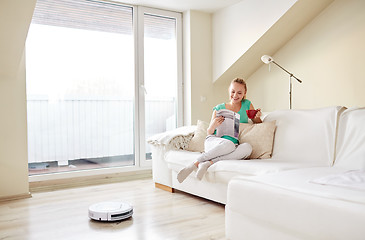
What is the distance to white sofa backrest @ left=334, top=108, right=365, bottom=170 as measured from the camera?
236 cm

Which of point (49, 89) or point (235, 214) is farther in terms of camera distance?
point (49, 89)

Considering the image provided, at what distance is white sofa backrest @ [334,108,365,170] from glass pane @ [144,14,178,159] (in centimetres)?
254

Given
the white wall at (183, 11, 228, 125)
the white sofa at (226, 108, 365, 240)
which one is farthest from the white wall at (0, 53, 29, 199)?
the white sofa at (226, 108, 365, 240)

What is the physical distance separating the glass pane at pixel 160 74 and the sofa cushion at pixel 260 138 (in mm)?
1786

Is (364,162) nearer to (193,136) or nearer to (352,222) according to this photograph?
(352,222)

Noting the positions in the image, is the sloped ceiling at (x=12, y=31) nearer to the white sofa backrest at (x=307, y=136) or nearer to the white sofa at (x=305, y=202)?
the white sofa at (x=305, y=202)

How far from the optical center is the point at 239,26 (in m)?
4.42

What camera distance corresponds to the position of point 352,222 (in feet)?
4.86

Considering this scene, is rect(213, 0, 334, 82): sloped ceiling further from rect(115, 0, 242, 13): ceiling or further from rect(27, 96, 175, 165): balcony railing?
rect(27, 96, 175, 165): balcony railing

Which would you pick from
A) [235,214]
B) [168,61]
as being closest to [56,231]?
[235,214]

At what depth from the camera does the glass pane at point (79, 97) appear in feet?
12.6

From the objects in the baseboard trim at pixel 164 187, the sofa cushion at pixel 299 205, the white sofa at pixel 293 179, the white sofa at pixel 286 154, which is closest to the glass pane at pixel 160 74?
the baseboard trim at pixel 164 187

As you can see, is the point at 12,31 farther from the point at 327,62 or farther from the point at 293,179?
the point at 327,62

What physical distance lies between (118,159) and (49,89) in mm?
1188
